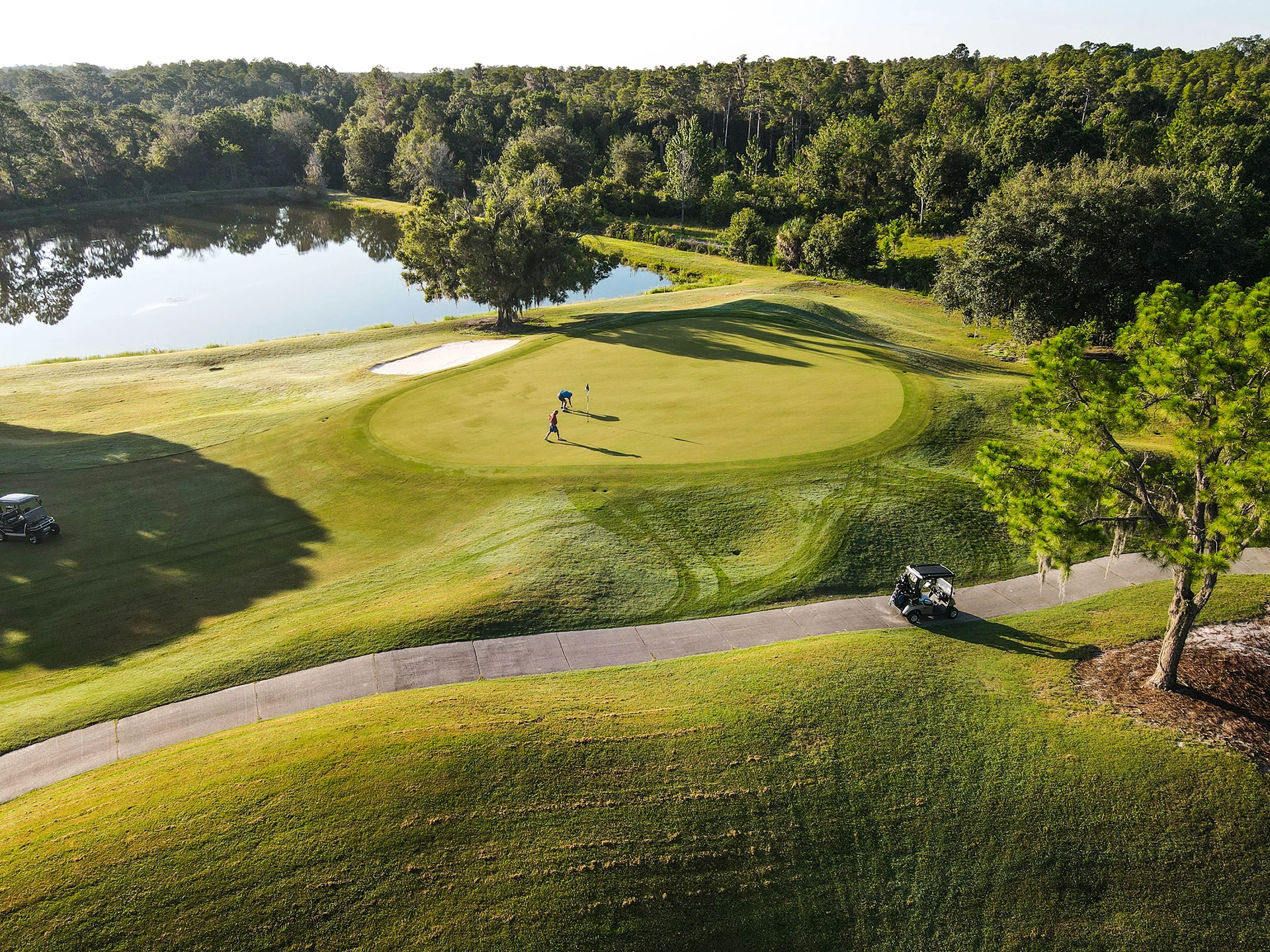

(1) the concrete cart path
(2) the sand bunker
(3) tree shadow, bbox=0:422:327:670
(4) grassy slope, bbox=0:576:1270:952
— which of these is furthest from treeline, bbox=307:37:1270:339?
(3) tree shadow, bbox=0:422:327:670

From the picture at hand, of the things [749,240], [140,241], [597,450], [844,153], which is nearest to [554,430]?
[597,450]

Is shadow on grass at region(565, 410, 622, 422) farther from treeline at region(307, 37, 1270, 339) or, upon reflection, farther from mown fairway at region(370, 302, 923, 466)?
treeline at region(307, 37, 1270, 339)

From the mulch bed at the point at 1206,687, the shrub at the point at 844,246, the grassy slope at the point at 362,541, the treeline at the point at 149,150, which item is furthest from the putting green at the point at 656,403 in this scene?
the treeline at the point at 149,150

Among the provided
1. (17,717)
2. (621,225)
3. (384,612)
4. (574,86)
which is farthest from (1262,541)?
(574,86)

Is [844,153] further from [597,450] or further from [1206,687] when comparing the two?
[1206,687]

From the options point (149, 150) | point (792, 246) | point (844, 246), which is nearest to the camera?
point (844, 246)

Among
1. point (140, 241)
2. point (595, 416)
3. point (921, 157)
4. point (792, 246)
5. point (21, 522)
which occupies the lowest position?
point (21, 522)
